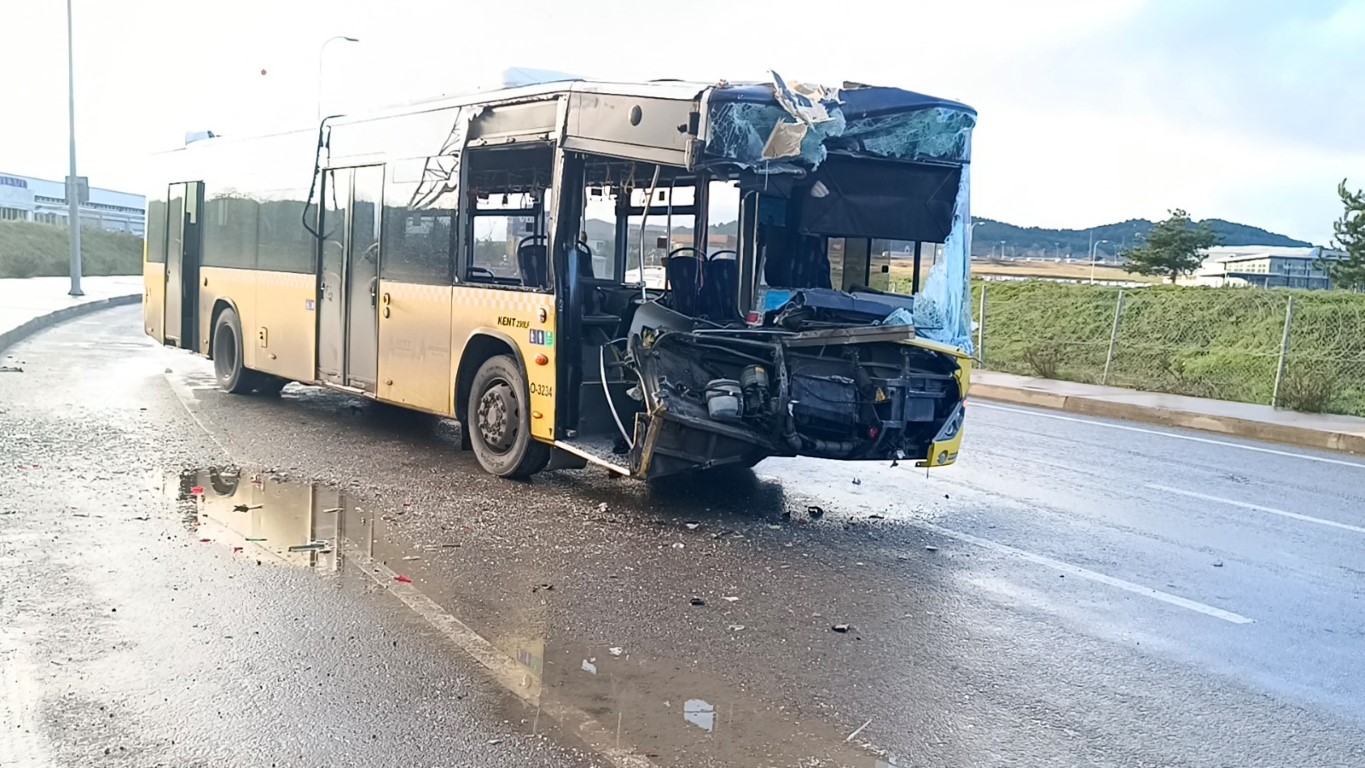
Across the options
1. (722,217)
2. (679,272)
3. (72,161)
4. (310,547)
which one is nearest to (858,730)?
(310,547)

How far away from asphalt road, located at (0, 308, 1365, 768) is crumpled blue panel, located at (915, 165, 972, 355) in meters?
1.42

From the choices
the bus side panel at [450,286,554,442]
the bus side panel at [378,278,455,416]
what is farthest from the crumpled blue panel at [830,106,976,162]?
the bus side panel at [378,278,455,416]

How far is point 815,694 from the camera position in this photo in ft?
16.8

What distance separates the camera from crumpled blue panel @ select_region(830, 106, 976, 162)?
8359 millimetres

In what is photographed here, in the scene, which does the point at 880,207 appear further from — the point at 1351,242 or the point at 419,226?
the point at 1351,242

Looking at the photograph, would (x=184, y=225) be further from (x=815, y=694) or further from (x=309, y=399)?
(x=815, y=694)

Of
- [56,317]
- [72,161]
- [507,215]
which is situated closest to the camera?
[507,215]

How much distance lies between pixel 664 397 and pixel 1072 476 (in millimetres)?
4868

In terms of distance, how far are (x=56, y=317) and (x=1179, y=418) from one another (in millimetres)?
22545

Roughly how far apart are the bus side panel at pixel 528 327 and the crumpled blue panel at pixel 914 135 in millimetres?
2547

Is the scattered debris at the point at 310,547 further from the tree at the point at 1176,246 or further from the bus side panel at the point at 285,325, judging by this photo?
the tree at the point at 1176,246

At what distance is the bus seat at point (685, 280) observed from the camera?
8.67 meters

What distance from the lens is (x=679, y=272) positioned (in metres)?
8.80

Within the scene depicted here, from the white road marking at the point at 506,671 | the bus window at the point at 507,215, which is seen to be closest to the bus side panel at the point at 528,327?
the bus window at the point at 507,215
